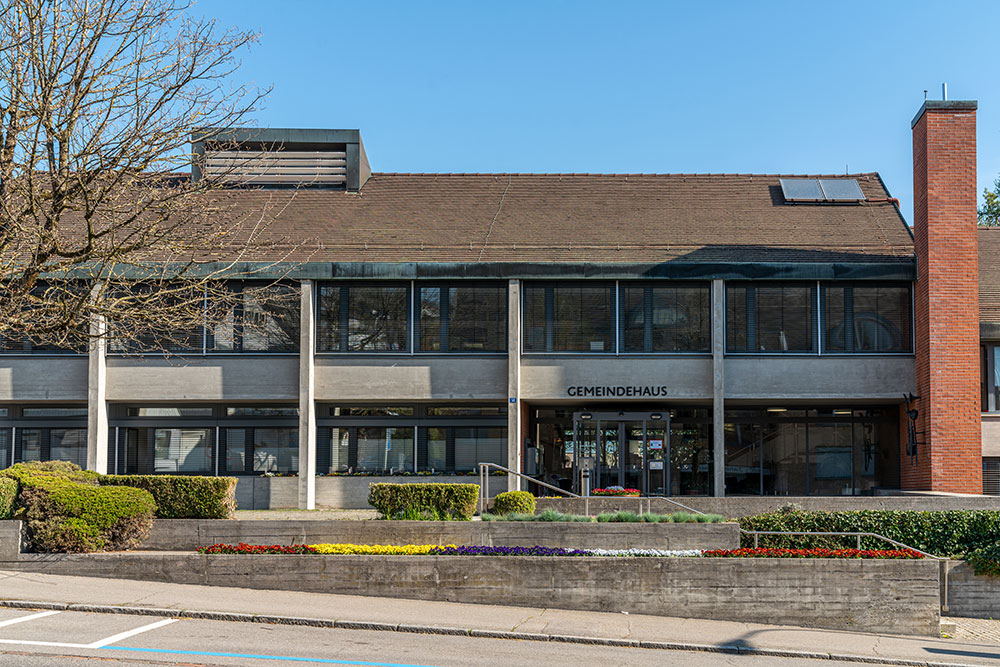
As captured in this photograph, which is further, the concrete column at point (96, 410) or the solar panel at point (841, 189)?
the solar panel at point (841, 189)

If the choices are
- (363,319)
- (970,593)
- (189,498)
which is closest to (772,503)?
(970,593)

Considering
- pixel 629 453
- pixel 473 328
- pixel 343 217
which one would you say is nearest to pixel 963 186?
pixel 629 453

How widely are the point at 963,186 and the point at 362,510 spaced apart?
1634 centimetres

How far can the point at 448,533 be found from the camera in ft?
60.5

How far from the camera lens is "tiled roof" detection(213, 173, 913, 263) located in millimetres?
26969

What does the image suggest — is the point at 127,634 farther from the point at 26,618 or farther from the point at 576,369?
the point at 576,369

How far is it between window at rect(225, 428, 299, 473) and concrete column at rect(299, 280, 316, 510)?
1023 millimetres

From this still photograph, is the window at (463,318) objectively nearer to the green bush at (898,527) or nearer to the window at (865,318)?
the window at (865,318)

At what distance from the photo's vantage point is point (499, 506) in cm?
2080

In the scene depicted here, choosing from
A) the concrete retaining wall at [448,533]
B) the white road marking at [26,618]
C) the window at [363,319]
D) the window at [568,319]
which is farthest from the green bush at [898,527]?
the white road marking at [26,618]

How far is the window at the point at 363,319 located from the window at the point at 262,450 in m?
2.55

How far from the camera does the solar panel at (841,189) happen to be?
102 feet

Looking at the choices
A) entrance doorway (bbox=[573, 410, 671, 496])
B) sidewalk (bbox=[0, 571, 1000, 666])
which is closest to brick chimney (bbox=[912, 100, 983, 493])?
entrance doorway (bbox=[573, 410, 671, 496])

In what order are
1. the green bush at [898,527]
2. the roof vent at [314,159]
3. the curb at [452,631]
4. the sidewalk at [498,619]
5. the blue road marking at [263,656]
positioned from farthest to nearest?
the roof vent at [314,159] < the green bush at [898,527] < the sidewalk at [498,619] < the curb at [452,631] < the blue road marking at [263,656]
